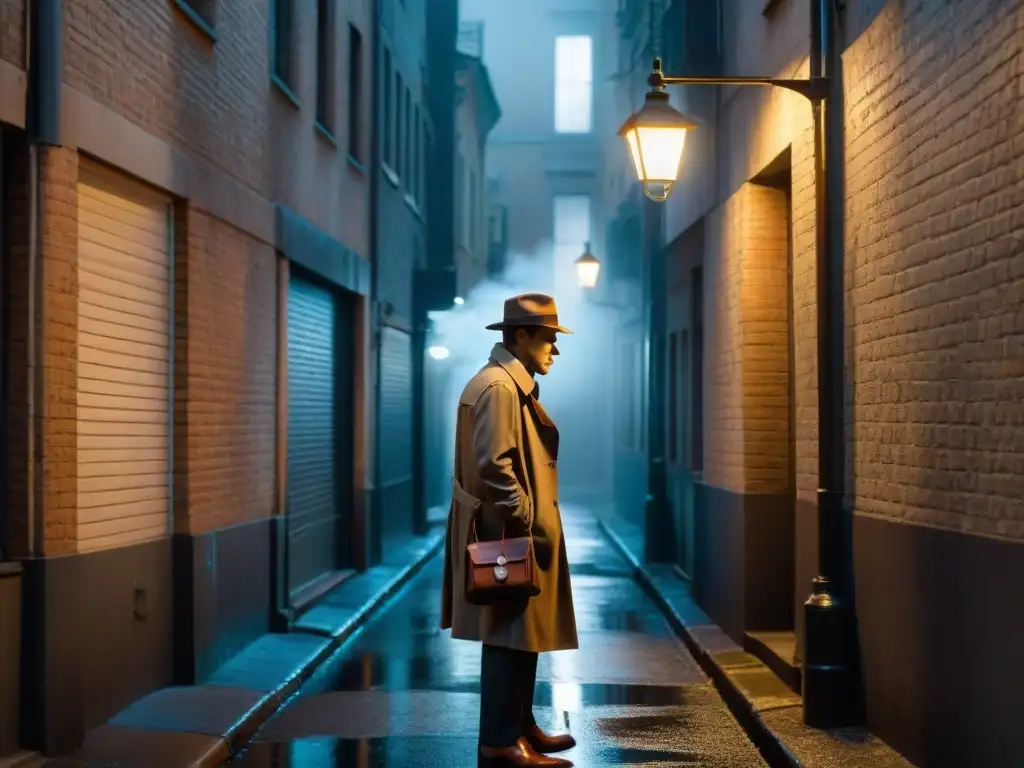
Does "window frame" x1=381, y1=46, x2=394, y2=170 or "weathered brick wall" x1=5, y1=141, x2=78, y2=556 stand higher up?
"window frame" x1=381, y1=46, x2=394, y2=170

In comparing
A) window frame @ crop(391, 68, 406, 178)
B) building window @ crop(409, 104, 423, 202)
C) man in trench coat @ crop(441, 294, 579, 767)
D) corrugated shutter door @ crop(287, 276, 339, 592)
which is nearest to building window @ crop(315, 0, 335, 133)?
corrugated shutter door @ crop(287, 276, 339, 592)

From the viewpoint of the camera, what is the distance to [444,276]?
22875mm

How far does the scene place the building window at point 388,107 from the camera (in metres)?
19.3

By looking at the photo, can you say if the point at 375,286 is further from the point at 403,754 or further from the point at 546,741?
the point at 546,741

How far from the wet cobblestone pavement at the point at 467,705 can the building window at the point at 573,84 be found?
32281 mm

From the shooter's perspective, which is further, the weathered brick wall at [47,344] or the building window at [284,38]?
the building window at [284,38]

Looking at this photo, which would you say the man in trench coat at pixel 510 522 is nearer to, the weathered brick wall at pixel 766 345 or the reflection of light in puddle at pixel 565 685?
the reflection of light in puddle at pixel 565 685

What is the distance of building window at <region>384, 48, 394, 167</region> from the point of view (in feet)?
63.3

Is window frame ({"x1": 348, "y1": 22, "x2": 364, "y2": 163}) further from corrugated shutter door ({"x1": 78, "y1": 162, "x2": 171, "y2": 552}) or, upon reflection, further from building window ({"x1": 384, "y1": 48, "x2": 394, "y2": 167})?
corrugated shutter door ({"x1": 78, "y1": 162, "x2": 171, "y2": 552})

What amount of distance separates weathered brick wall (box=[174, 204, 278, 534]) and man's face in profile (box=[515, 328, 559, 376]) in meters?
3.18

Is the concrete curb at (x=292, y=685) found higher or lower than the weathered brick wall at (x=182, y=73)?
lower

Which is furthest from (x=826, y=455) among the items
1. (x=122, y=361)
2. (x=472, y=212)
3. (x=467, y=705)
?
(x=472, y=212)

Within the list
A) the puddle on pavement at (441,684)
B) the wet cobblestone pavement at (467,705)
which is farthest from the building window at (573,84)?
the puddle on pavement at (441,684)

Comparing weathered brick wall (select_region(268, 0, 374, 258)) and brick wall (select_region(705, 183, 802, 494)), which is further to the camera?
weathered brick wall (select_region(268, 0, 374, 258))
